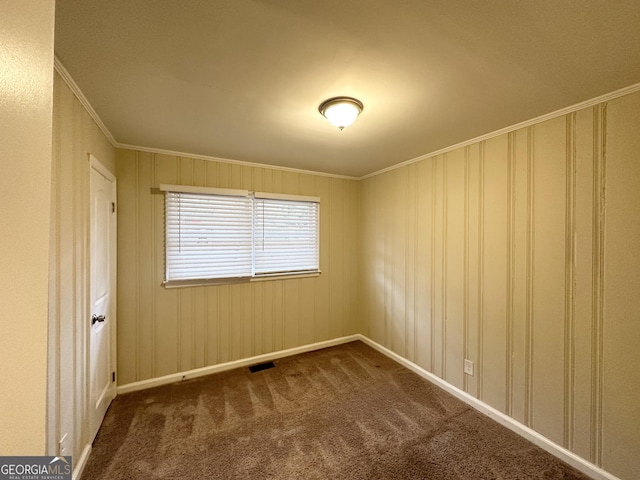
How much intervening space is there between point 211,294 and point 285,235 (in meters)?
1.12

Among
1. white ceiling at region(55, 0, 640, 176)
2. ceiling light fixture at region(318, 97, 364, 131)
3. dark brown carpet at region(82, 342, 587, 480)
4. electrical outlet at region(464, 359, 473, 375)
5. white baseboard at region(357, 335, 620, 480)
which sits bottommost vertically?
dark brown carpet at region(82, 342, 587, 480)

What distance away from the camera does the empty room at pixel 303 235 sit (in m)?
1.02

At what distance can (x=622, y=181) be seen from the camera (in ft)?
5.04

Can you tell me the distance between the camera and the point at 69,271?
1487mm

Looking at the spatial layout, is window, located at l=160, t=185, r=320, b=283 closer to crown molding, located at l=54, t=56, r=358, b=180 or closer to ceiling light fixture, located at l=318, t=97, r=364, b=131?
crown molding, located at l=54, t=56, r=358, b=180

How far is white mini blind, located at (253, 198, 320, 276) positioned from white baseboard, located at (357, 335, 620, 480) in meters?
1.84

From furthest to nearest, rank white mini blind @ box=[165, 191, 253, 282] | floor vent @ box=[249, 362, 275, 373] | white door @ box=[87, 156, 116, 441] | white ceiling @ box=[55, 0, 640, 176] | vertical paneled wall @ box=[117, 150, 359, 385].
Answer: floor vent @ box=[249, 362, 275, 373] < white mini blind @ box=[165, 191, 253, 282] < vertical paneled wall @ box=[117, 150, 359, 385] < white door @ box=[87, 156, 116, 441] < white ceiling @ box=[55, 0, 640, 176]

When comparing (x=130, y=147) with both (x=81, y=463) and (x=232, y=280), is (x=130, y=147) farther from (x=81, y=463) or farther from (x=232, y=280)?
(x=81, y=463)

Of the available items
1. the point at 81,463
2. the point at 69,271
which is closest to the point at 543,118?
the point at 69,271

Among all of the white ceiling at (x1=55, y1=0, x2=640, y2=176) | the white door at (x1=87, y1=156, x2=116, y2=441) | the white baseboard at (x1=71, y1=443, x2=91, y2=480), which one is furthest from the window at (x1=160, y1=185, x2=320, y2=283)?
the white baseboard at (x1=71, y1=443, x2=91, y2=480)

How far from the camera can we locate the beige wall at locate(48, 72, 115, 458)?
1315mm

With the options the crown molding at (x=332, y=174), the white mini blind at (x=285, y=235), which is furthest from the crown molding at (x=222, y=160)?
the white mini blind at (x=285, y=235)

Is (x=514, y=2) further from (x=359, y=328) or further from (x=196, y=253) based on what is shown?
(x=359, y=328)

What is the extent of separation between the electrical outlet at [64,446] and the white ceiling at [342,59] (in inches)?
80.0
